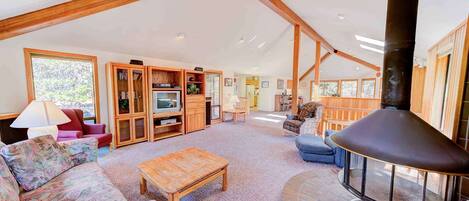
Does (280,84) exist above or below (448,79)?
above

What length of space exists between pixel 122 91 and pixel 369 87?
11.2 m

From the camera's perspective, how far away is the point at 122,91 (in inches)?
154

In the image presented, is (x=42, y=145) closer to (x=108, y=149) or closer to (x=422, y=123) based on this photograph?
(x=108, y=149)

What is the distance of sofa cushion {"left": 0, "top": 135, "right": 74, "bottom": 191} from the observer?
60.2 inches

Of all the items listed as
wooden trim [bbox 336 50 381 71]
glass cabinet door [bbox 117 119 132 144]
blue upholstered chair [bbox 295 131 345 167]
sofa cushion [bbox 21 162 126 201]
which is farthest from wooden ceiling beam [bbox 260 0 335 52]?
glass cabinet door [bbox 117 119 132 144]

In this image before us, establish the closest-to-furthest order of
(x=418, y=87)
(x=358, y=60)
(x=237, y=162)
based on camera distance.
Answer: (x=237, y=162), (x=418, y=87), (x=358, y=60)

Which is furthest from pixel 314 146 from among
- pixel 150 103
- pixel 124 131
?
pixel 124 131

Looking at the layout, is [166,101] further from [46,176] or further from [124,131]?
[46,176]

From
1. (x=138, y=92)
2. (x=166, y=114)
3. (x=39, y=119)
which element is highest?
(x=138, y=92)

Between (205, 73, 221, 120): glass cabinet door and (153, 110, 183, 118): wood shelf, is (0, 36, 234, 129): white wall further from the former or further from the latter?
(205, 73, 221, 120): glass cabinet door

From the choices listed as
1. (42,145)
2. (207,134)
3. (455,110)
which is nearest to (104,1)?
(42,145)

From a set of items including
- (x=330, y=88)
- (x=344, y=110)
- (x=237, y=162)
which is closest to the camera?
(x=237, y=162)

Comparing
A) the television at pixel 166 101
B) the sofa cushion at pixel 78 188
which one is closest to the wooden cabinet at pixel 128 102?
the television at pixel 166 101

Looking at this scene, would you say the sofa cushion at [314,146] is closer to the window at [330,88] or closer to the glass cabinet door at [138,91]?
the glass cabinet door at [138,91]
